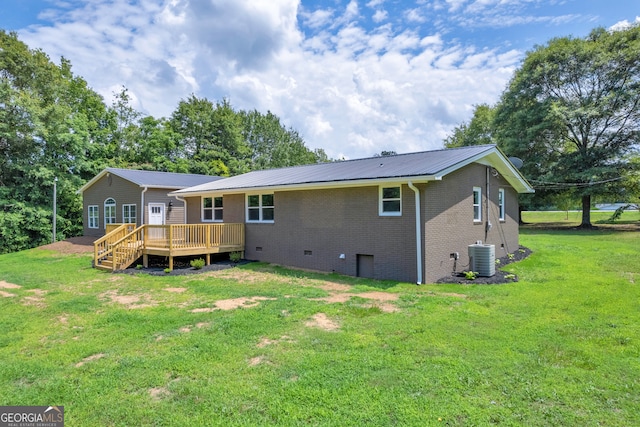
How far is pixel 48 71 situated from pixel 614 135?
1616 inches

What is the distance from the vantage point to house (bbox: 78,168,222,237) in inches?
733

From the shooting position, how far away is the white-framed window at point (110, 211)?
20648 millimetres

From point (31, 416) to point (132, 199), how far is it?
17.7m

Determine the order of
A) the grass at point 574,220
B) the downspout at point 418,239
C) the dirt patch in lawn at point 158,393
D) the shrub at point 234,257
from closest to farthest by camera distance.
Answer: the dirt patch in lawn at point 158,393, the downspout at point 418,239, the shrub at point 234,257, the grass at point 574,220

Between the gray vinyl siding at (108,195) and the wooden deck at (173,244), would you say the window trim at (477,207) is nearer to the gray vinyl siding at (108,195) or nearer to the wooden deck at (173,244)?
the wooden deck at (173,244)

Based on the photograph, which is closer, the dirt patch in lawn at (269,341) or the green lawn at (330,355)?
the green lawn at (330,355)

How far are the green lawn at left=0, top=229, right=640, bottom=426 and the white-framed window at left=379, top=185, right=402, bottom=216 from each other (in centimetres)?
A: 217

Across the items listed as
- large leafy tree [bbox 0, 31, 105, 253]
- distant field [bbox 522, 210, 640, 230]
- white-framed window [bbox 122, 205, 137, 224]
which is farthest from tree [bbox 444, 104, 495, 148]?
large leafy tree [bbox 0, 31, 105, 253]

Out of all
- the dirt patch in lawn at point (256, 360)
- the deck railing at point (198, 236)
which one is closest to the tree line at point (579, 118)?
the deck railing at point (198, 236)

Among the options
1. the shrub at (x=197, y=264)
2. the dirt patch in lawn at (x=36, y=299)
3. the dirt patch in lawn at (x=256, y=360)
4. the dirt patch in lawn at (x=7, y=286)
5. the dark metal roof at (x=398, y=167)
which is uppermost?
the dark metal roof at (x=398, y=167)

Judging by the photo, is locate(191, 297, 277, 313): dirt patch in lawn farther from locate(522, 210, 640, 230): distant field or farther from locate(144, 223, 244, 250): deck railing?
locate(522, 210, 640, 230): distant field

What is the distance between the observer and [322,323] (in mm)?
6023

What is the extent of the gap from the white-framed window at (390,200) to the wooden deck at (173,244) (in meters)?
6.22

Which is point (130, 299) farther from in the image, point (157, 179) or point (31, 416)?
point (157, 179)
